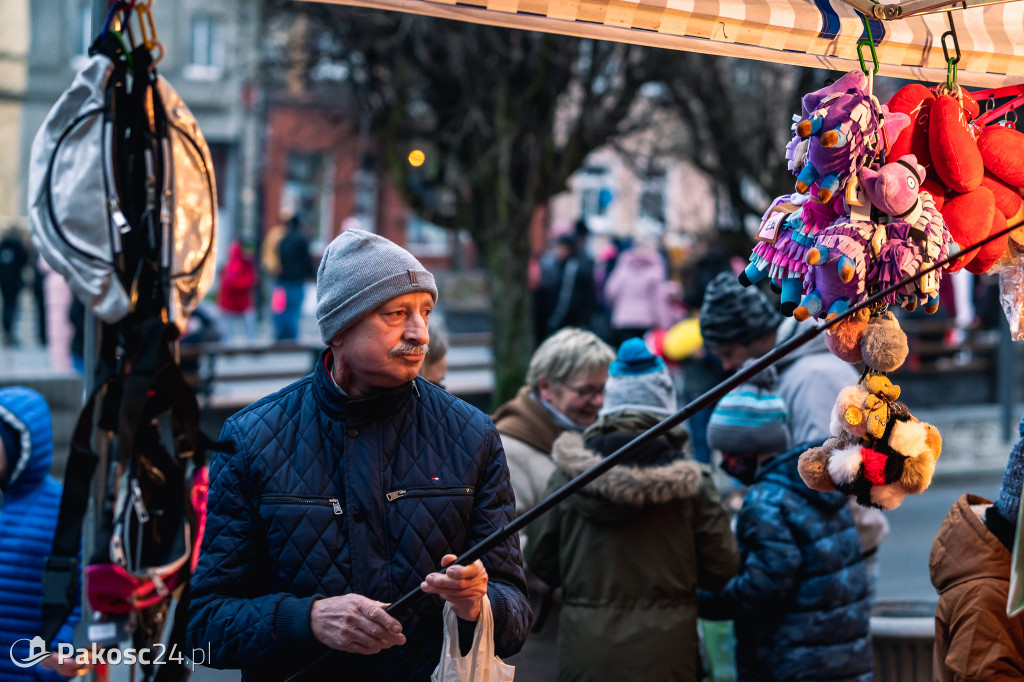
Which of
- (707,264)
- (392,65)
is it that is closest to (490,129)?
(392,65)

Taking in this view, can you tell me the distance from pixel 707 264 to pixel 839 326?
851 cm

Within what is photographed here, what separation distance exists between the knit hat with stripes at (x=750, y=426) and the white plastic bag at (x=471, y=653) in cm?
141

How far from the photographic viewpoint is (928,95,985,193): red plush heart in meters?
2.17

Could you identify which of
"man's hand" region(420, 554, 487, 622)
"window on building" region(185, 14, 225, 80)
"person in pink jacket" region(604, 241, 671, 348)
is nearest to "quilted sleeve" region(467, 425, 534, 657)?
"man's hand" region(420, 554, 487, 622)

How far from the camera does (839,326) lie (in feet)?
6.95

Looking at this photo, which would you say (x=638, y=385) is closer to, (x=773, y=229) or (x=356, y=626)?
(x=773, y=229)

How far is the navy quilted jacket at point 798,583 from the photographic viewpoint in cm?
304

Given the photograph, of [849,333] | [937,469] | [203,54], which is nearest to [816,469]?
[849,333]

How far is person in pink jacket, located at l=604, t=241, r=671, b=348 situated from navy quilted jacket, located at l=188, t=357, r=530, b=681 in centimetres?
882

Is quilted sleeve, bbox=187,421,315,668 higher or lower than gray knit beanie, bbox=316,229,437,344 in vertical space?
lower

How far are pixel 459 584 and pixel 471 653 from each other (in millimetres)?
216

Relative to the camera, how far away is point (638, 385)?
306cm

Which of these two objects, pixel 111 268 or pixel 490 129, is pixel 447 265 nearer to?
pixel 490 129

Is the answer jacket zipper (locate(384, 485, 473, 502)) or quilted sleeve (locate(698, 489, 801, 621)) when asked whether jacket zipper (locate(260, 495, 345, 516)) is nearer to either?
jacket zipper (locate(384, 485, 473, 502))
